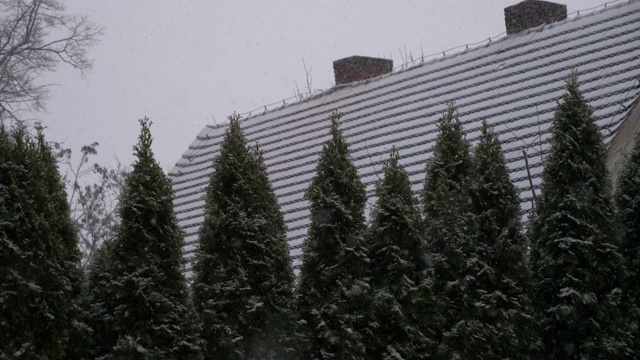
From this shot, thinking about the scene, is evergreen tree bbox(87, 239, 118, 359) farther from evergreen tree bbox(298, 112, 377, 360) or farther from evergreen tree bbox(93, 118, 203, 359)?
evergreen tree bbox(298, 112, 377, 360)

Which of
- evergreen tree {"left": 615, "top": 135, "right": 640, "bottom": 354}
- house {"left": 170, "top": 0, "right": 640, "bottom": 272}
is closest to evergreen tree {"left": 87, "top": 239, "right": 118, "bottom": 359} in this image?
house {"left": 170, "top": 0, "right": 640, "bottom": 272}

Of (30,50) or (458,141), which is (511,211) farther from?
(30,50)

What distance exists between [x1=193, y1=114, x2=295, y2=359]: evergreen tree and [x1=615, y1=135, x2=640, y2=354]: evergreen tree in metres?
4.06

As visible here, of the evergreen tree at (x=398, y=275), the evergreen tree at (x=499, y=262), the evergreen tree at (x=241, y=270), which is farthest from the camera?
the evergreen tree at (x=499, y=262)

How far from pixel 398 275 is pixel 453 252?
0.73 m

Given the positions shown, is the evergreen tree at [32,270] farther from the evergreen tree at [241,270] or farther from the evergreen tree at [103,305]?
the evergreen tree at [241,270]

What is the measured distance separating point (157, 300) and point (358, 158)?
24.5 ft

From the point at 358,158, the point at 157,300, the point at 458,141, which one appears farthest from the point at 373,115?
the point at 157,300

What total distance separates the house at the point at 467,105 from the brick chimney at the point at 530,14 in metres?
0.02

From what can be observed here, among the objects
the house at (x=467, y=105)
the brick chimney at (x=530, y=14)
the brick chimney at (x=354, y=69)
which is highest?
the brick chimney at (x=530, y=14)

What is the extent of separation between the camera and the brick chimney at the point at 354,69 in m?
20.8

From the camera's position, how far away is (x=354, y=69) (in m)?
20.8

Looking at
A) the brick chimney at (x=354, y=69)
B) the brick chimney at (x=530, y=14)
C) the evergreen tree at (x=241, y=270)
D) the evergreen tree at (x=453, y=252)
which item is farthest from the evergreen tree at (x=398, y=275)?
the brick chimney at (x=354, y=69)

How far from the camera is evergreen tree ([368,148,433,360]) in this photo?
1028 centimetres
